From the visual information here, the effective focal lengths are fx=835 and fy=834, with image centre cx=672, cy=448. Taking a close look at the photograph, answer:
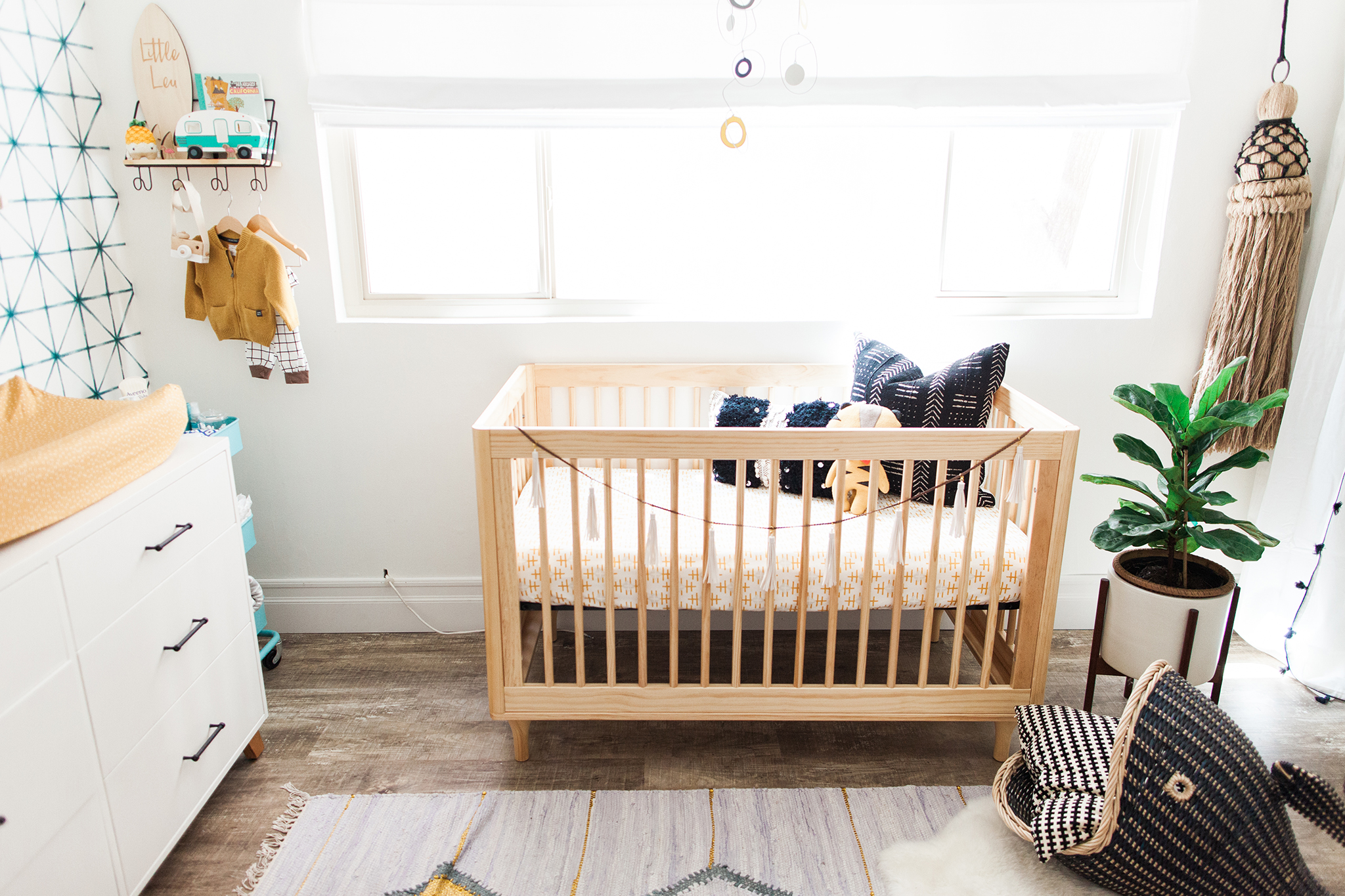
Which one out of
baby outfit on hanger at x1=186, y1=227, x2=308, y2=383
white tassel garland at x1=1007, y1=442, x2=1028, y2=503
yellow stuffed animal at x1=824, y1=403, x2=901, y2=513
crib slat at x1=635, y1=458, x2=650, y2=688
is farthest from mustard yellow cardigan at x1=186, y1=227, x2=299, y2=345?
white tassel garland at x1=1007, y1=442, x2=1028, y2=503

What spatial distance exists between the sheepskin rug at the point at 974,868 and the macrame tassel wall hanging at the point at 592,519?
870 millimetres

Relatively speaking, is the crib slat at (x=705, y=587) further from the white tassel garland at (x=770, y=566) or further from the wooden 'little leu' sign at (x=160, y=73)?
the wooden 'little leu' sign at (x=160, y=73)

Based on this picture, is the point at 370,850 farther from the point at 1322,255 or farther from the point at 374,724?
the point at 1322,255

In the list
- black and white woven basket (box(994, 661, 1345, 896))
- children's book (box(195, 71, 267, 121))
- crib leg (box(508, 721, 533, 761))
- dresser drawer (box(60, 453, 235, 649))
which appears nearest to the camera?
dresser drawer (box(60, 453, 235, 649))

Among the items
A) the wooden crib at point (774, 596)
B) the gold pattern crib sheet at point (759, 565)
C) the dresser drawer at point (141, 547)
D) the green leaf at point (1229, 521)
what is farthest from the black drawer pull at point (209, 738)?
the green leaf at point (1229, 521)

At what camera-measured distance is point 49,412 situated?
1602 millimetres

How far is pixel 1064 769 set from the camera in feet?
5.54

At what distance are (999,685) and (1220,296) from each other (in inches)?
52.2

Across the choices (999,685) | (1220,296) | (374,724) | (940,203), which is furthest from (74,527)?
(1220,296)

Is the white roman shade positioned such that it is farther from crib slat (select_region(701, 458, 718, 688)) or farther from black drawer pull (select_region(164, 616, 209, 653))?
black drawer pull (select_region(164, 616, 209, 653))

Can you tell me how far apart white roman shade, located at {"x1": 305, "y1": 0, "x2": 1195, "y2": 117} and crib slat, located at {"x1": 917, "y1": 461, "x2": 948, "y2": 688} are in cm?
106

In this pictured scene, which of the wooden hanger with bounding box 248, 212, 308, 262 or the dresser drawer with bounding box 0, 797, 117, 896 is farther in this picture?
the wooden hanger with bounding box 248, 212, 308, 262

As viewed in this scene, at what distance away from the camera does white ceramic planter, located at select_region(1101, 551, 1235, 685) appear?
6.07 feet

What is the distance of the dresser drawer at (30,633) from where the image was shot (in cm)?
118
